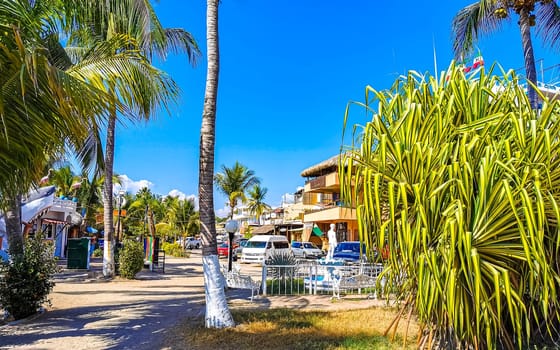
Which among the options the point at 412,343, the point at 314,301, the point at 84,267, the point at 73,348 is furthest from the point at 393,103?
the point at 84,267

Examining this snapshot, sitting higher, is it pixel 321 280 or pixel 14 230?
pixel 14 230

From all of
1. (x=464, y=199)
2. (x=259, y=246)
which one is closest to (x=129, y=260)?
(x=259, y=246)

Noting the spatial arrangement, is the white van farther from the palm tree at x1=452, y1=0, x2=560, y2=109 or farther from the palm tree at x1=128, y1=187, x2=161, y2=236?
the palm tree at x1=128, y1=187, x2=161, y2=236

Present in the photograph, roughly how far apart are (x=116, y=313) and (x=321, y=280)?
5.62 meters

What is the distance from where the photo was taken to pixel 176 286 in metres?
14.3

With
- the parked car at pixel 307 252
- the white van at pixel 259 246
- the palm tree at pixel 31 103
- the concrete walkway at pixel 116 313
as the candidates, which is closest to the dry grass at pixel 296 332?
the concrete walkway at pixel 116 313

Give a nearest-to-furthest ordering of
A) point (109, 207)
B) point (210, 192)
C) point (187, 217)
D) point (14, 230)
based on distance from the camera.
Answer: point (210, 192) → point (14, 230) → point (109, 207) → point (187, 217)

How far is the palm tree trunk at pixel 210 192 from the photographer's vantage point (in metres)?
6.98

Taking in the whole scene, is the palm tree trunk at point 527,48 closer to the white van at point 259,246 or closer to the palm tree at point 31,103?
the palm tree at point 31,103

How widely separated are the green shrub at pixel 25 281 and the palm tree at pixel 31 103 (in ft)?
11.8

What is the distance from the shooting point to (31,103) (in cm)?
416

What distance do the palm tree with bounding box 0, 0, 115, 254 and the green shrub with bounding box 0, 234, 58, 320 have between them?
11.8 feet

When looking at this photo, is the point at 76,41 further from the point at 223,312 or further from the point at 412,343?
the point at 412,343

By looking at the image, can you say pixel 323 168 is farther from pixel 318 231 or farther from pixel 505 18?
pixel 505 18
